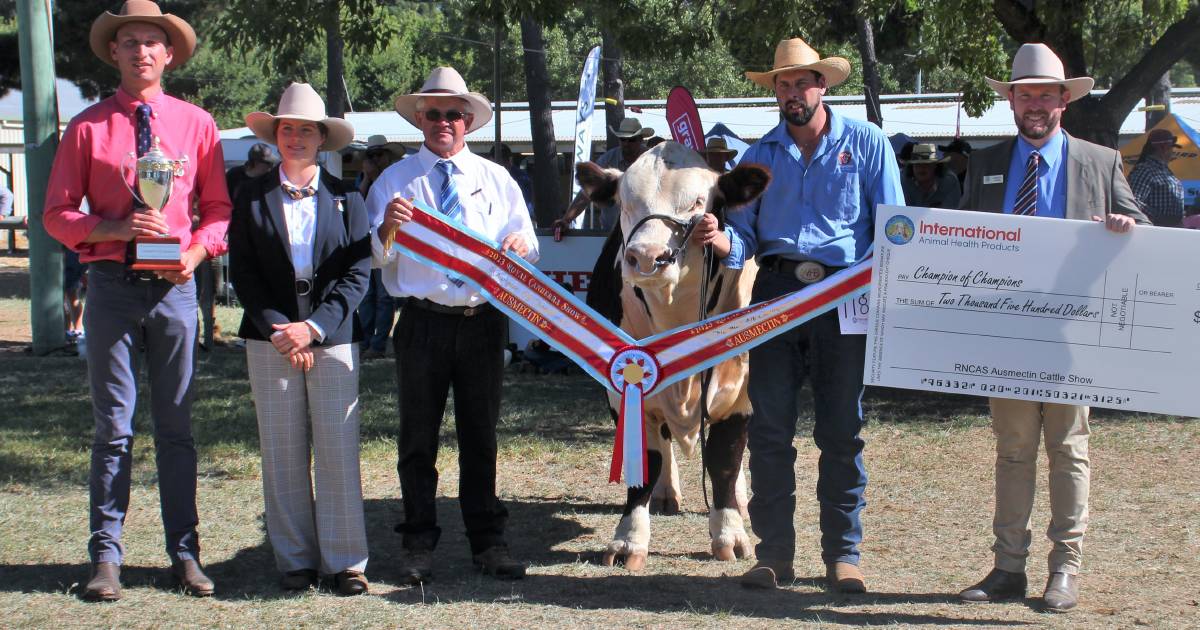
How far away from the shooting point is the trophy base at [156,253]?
486 cm

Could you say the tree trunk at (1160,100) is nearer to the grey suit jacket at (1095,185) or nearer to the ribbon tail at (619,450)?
the grey suit jacket at (1095,185)

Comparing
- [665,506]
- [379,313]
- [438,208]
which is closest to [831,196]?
[438,208]

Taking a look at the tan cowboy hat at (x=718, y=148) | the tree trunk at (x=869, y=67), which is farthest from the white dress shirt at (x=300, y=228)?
the tree trunk at (x=869, y=67)


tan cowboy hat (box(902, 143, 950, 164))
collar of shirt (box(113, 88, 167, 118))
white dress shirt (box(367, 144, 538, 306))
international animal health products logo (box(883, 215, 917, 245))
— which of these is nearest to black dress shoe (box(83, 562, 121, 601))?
white dress shirt (box(367, 144, 538, 306))

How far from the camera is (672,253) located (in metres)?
5.25

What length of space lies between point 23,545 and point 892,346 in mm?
4237

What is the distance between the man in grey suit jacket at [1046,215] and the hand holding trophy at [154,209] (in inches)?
135

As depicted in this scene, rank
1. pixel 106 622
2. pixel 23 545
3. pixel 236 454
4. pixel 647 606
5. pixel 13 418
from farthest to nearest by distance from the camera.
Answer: pixel 13 418 < pixel 236 454 < pixel 23 545 < pixel 647 606 < pixel 106 622

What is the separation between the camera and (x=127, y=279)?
4.99 meters

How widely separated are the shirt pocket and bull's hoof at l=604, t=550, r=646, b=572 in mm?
1863

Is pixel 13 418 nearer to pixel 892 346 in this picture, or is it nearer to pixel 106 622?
pixel 106 622

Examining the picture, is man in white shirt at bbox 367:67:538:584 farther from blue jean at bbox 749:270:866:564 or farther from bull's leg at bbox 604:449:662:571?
blue jean at bbox 749:270:866:564

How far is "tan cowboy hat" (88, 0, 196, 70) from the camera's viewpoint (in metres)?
5.02

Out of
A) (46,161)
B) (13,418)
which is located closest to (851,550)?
(13,418)
